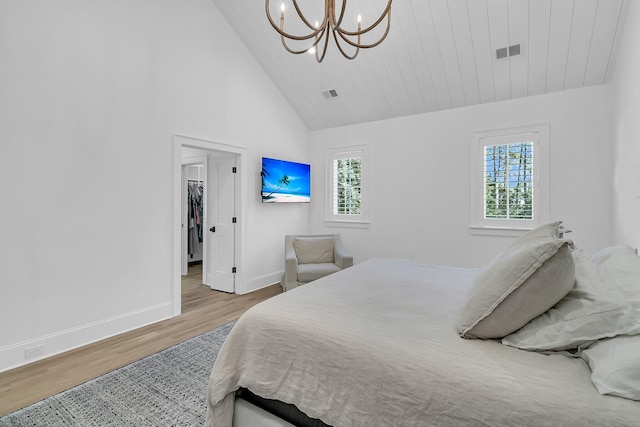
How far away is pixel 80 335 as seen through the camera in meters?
2.81

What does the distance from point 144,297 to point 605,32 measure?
5245 millimetres

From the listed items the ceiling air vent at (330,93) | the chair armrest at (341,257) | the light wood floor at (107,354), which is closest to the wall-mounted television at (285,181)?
the chair armrest at (341,257)

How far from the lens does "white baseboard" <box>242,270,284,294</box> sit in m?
4.57

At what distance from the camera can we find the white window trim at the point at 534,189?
3.70 metres

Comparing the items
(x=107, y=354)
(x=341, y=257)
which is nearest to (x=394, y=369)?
(x=107, y=354)

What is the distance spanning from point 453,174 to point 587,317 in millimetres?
3419

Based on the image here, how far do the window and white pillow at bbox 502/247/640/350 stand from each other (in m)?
3.75

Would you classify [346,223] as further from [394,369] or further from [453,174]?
[394,369]

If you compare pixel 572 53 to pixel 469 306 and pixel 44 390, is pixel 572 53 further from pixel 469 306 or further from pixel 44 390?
pixel 44 390

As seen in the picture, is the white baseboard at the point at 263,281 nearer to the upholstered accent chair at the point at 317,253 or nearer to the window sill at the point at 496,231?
the upholstered accent chair at the point at 317,253

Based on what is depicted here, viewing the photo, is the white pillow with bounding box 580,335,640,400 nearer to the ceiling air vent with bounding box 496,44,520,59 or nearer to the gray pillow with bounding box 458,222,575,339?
the gray pillow with bounding box 458,222,575,339

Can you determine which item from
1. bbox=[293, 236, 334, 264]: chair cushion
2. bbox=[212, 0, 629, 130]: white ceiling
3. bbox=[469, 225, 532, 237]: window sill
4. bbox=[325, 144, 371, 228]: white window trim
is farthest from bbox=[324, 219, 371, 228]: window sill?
bbox=[212, 0, 629, 130]: white ceiling

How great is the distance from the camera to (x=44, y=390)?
7.04ft

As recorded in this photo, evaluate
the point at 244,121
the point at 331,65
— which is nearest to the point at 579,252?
the point at 331,65
